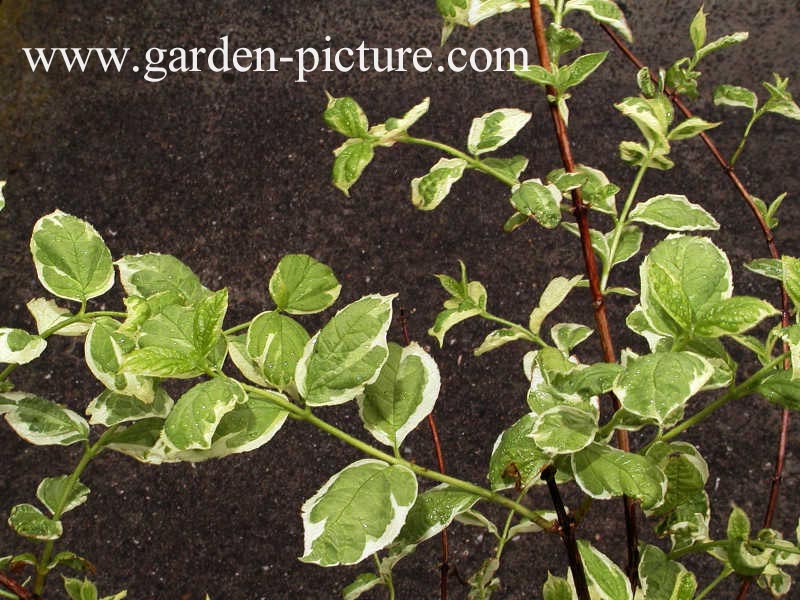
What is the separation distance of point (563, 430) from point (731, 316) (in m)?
0.14

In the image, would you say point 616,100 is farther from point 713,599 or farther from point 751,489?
point 713,599

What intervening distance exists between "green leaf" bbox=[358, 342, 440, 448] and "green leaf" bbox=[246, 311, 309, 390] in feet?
0.30

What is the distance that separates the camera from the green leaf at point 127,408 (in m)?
0.72

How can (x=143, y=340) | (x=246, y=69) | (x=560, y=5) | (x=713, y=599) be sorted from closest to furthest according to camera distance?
(x=143, y=340) < (x=560, y=5) < (x=713, y=599) < (x=246, y=69)

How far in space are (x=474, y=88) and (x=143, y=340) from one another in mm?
1893

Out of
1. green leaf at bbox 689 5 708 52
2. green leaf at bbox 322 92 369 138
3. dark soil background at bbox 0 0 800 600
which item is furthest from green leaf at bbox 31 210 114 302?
dark soil background at bbox 0 0 800 600

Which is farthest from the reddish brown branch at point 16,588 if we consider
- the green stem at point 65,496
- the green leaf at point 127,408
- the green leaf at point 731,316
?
the green leaf at point 731,316

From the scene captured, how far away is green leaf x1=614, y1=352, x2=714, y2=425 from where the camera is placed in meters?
0.53

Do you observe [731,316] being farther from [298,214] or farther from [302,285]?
[298,214]

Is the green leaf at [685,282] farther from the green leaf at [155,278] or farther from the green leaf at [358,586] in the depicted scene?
the green leaf at [358,586]

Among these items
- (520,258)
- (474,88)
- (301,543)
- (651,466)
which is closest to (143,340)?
(651,466)

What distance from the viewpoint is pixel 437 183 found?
0.80m

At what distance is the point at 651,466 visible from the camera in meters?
0.66

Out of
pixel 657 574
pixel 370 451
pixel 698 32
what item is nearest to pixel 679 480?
pixel 657 574
